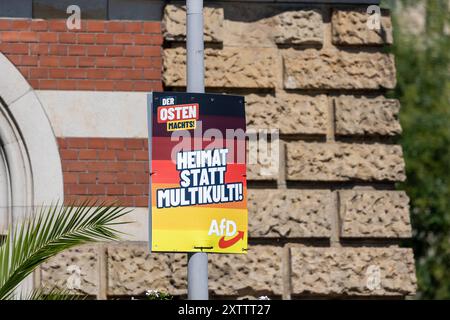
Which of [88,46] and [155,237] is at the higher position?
[88,46]

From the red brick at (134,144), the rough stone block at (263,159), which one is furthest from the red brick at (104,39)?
the rough stone block at (263,159)

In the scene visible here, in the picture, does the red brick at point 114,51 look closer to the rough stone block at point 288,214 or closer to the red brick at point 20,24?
the red brick at point 20,24

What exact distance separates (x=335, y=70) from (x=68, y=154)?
93.9 inches

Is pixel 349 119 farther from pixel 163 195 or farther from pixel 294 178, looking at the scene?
pixel 163 195

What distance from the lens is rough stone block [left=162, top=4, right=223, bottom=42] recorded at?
37.6 ft

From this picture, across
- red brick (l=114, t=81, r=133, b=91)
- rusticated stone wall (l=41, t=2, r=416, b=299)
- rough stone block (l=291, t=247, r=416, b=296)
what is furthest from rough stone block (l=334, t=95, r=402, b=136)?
red brick (l=114, t=81, r=133, b=91)

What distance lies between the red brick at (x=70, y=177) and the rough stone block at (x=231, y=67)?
109 cm

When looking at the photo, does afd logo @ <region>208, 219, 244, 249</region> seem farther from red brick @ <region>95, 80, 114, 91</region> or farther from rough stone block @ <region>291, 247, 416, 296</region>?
red brick @ <region>95, 80, 114, 91</region>

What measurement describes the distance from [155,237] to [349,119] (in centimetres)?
327

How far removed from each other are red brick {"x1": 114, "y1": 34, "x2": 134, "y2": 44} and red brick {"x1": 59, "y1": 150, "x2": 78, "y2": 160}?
1006mm

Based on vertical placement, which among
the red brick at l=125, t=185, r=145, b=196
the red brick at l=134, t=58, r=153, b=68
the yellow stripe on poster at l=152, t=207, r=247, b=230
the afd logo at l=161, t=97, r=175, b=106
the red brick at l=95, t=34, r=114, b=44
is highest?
the red brick at l=95, t=34, r=114, b=44
